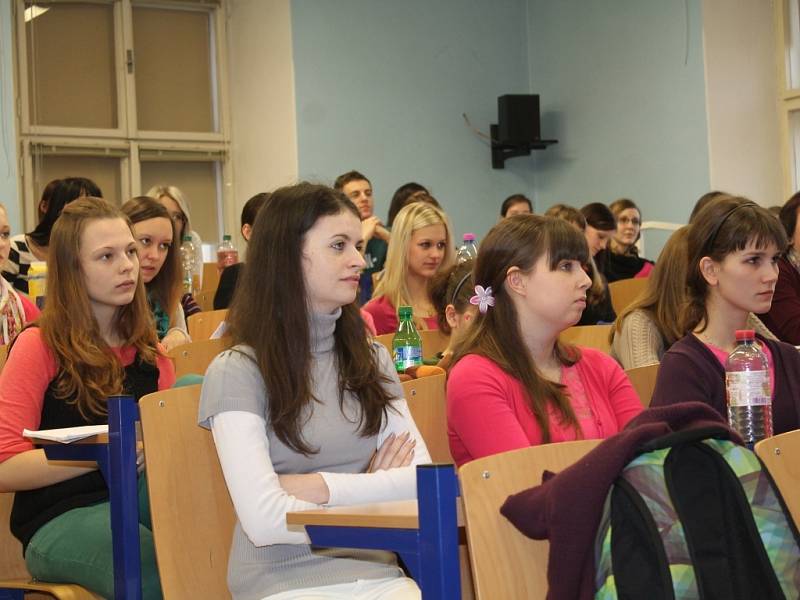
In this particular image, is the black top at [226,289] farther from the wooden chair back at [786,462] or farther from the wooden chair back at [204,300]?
the wooden chair back at [786,462]

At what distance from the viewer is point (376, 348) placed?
2357 millimetres

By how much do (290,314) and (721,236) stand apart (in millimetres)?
1279

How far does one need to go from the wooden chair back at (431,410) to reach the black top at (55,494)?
0.77 m

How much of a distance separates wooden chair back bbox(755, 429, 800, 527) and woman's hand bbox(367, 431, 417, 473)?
2.27 ft

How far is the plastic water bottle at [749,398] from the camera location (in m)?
2.54

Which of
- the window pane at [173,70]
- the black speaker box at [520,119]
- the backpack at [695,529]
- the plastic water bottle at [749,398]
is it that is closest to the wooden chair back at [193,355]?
the plastic water bottle at [749,398]

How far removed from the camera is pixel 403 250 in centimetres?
475

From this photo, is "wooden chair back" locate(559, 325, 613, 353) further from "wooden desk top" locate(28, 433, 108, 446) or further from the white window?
the white window

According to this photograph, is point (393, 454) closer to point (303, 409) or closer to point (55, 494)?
point (303, 409)

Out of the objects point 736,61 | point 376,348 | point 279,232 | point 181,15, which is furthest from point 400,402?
point 181,15

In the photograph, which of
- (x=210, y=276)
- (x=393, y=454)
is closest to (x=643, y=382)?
(x=393, y=454)

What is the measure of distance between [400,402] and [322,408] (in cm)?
19

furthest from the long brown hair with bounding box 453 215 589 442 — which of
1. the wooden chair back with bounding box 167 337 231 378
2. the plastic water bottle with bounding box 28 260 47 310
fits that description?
the plastic water bottle with bounding box 28 260 47 310

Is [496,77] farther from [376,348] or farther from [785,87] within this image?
[376,348]
